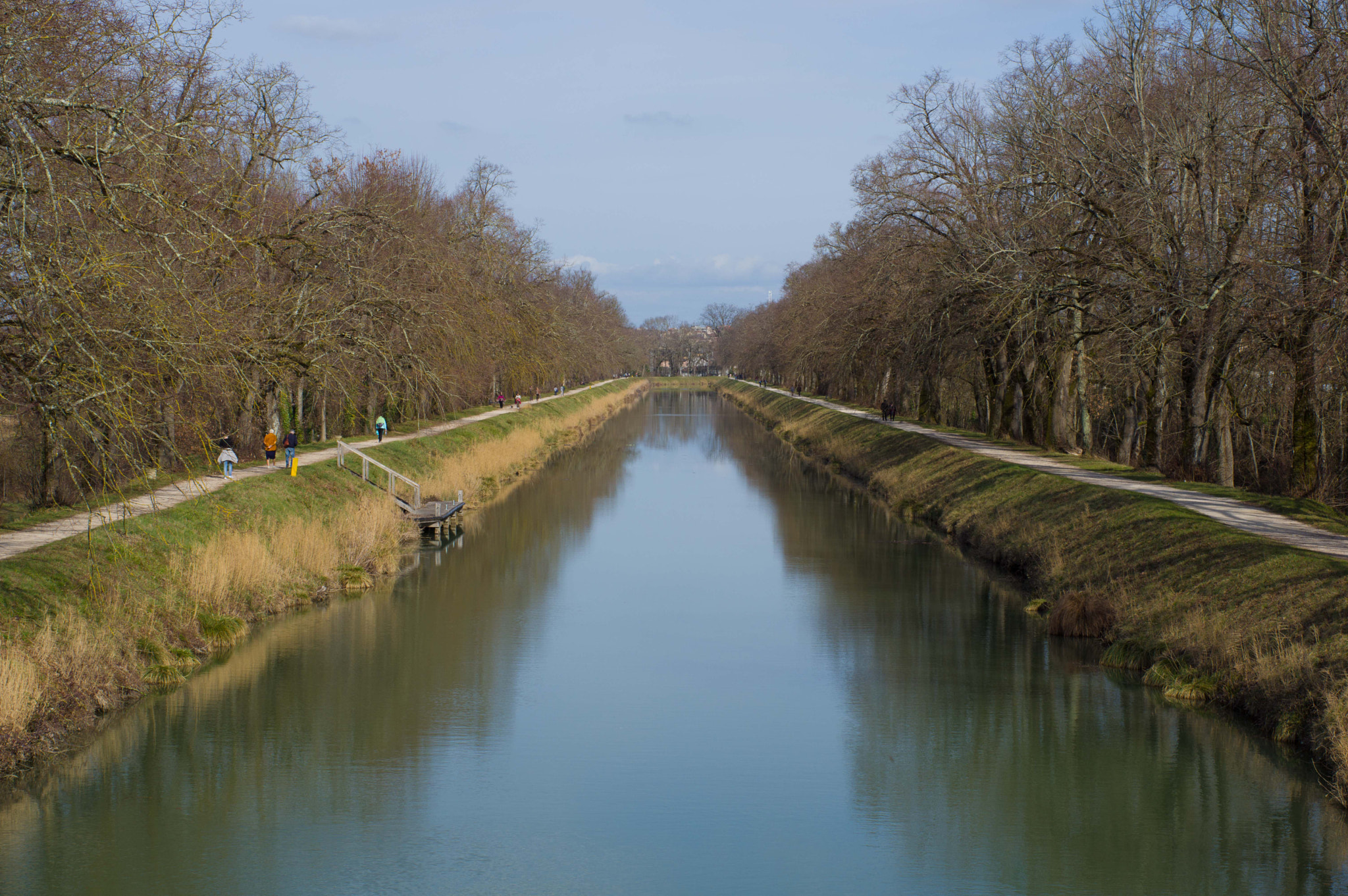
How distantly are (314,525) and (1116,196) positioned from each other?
1783 centimetres

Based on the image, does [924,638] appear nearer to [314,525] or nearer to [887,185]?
[314,525]

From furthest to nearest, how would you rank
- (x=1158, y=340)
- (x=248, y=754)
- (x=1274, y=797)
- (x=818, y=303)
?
(x=818, y=303), (x=1158, y=340), (x=248, y=754), (x=1274, y=797)

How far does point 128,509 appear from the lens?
10.5 meters

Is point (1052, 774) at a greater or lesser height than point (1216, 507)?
lesser

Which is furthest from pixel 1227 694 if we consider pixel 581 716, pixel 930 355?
pixel 930 355

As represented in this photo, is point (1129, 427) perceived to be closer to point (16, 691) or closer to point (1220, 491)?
point (1220, 491)

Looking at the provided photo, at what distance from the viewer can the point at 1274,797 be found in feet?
36.7

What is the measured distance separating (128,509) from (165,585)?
575 centimetres

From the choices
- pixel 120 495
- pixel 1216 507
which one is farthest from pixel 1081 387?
pixel 120 495

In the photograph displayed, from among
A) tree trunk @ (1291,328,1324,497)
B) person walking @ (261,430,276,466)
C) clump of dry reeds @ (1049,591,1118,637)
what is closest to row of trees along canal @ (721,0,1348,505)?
tree trunk @ (1291,328,1324,497)

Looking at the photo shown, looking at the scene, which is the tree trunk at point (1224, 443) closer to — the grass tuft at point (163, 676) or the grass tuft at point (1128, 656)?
the grass tuft at point (1128, 656)

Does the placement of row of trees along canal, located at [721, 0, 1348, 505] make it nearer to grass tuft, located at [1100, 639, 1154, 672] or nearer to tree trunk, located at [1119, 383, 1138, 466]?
tree trunk, located at [1119, 383, 1138, 466]

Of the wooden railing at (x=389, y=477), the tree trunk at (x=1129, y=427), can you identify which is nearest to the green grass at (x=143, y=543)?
the wooden railing at (x=389, y=477)

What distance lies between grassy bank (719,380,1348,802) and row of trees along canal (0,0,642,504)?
36.4ft
